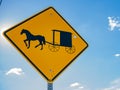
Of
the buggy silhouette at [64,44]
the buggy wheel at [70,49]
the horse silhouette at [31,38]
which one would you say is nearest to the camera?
→ the horse silhouette at [31,38]

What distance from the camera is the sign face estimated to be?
339cm

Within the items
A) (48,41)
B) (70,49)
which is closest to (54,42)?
(48,41)

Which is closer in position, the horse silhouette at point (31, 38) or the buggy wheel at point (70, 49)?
the horse silhouette at point (31, 38)

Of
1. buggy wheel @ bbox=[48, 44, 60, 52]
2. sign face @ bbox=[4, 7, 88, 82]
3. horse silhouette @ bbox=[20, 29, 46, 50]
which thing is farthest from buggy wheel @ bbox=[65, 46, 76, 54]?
horse silhouette @ bbox=[20, 29, 46, 50]

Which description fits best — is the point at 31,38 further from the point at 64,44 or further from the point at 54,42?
the point at 64,44

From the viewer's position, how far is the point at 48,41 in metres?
3.58

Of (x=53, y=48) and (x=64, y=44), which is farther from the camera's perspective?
(x=64, y=44)

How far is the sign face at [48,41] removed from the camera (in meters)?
3.39

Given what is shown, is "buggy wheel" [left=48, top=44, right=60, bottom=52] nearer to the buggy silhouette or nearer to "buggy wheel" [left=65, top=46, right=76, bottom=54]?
the buggy silhouette

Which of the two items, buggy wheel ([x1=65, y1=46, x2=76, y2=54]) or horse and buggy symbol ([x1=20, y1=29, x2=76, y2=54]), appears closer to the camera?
horse and buggy symbol ([x1=20, y1=29, x2=76, y2=54])

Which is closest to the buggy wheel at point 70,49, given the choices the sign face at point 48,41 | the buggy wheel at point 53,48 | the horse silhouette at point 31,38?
the sign face at point 48,41

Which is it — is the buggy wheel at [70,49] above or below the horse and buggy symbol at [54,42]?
below

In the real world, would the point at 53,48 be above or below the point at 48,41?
below

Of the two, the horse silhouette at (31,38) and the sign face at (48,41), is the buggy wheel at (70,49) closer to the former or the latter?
the sign face at (48,41)
